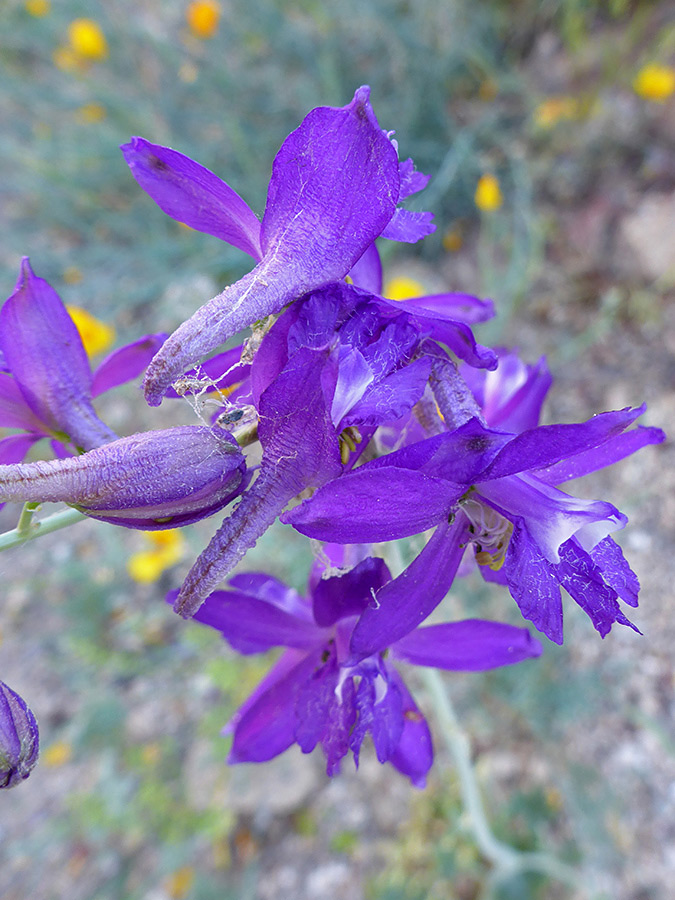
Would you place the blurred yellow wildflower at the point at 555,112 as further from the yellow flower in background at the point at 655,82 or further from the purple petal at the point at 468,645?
the purple petal at the point at 468,645

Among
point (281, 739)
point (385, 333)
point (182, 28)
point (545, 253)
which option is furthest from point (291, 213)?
point (182, 28)

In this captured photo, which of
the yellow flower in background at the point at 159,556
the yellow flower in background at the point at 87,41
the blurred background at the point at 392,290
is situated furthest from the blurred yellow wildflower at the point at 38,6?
the yellow flower in background at the point at 159,556

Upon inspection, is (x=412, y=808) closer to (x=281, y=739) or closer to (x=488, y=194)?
(x=281, y=739)

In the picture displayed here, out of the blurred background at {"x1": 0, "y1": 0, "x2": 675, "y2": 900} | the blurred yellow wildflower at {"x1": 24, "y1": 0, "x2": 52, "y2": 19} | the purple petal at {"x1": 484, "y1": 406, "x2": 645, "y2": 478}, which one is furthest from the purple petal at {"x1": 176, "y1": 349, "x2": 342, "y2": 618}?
the blurred yellow wildflower at {"x1": 24, "y1": 0, "x2": 52, "y2": 19}

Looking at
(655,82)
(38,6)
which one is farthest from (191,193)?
(38,6)

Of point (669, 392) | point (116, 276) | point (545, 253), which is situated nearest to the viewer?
point (669, 392)

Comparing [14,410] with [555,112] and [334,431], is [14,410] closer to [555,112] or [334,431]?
[334,431]

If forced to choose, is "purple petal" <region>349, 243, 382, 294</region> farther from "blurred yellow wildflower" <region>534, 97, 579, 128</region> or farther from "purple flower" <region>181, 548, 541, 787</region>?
"blurred yellow wildflower" <region>534, 97, 579, 128</region>
